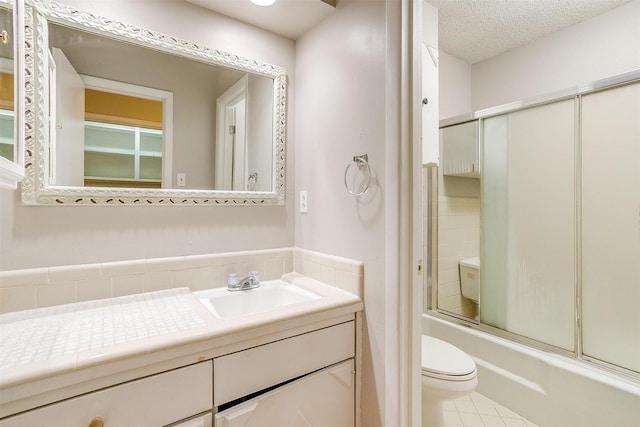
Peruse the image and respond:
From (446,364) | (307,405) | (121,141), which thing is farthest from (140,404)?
(446,364)

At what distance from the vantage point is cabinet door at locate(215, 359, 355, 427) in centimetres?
94

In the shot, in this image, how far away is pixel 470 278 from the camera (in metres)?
2.29

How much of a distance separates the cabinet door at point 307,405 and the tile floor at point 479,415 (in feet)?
2.81

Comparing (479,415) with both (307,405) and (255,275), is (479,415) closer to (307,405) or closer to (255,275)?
(307,405)

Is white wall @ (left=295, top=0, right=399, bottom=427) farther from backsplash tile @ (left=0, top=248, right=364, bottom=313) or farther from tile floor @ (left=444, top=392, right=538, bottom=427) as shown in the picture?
tile floor @ (left=444, top=392, right=538, bottom=427)

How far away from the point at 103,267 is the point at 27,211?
31cm

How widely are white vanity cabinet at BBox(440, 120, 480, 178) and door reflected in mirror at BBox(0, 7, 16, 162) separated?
7.80ft

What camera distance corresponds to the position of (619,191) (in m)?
1.54

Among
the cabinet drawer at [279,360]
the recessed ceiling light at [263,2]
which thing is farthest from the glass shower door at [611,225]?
the recessed ceiling light at [263,2]

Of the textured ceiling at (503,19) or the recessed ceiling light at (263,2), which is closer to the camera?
the recessed ceiling light at (263,2)

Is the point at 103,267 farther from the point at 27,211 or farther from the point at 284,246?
the point at 284,246

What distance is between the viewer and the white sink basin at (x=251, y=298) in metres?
1.30

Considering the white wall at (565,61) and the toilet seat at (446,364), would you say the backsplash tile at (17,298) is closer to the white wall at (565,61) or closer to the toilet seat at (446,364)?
the toilet seat at (446,364)

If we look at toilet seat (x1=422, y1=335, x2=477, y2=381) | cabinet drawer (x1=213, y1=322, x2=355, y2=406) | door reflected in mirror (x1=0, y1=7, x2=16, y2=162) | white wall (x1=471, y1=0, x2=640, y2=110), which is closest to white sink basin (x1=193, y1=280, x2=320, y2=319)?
cabinet drawer (x1=213, y1=322, x2=355, y2=406)
